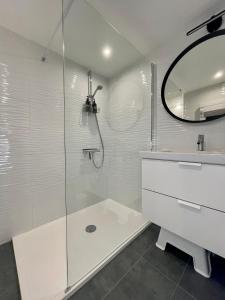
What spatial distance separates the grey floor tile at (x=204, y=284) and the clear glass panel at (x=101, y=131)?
52 centimetres

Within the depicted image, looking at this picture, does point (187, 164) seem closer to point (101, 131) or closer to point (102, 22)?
point (101, 131)

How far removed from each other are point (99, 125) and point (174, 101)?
3.09ft

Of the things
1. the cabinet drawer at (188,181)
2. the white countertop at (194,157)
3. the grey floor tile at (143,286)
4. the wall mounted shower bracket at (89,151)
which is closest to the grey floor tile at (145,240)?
the grey floor tile at (143,286)

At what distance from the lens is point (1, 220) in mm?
1236

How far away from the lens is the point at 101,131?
1861mm

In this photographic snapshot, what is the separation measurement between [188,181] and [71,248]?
1.01m

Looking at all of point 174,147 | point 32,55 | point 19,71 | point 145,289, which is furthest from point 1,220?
point 174,147

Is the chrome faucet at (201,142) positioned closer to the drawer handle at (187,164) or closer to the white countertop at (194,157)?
the white countertop at (194,157)

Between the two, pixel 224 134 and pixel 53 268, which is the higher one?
pixel 224 134

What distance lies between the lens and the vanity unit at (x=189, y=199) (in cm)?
78

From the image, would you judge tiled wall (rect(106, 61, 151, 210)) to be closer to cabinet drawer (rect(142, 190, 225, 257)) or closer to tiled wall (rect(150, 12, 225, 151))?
tiled wall (rect(150, 12, 225, 151))

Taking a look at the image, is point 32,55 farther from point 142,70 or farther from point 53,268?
point 53,268

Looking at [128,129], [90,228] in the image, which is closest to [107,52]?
[128,129]

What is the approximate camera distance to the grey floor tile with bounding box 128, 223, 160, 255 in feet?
3.86
